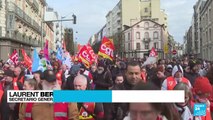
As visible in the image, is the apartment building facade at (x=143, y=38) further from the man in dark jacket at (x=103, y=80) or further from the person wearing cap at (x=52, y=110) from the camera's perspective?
the person wearing cap at (x=52, y=110)

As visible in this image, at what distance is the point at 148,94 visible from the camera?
1.57m

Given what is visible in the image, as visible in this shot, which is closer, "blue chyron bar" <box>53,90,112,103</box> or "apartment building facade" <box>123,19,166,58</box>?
"blue chyron bar" <box>53,90,112,103</box>

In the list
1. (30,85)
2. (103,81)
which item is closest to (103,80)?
(103,81)

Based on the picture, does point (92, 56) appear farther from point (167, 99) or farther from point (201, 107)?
point (167, 99)

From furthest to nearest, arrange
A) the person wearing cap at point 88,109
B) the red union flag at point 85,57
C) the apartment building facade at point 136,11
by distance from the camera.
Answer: the apartment building facade at point 136,11 < the red union flag at point 85,57 < the person wearing cap at point 88,109

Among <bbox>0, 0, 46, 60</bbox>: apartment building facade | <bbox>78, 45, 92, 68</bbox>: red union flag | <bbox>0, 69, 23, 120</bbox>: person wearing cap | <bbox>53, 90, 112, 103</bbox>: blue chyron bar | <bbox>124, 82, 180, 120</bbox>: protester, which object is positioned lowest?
<bbox>0, 69, 23, 120</bbox>: person wearing cap

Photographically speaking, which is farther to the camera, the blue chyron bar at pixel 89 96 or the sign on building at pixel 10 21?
the sign on building at pixel 10 21

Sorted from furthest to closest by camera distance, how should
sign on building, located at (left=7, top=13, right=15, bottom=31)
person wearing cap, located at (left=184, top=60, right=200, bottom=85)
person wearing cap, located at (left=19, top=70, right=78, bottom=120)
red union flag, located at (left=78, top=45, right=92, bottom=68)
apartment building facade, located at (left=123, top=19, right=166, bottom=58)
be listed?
apartment building facade, located at (left=123, top=19, right=166, bottom=58) < sign on building, located at (left=7, top=13, right=15, bottom=31) < red union flag, located at (left=78, top=45, right=92, bottom=68) < person wearing cap, located at (left=184, top=60, right=200, bottom=85) < person wearing cap, located at (left=19, top=70, right=78, bottom=120)

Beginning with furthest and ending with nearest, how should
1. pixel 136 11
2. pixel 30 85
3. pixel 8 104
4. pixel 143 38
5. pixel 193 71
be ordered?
pixel 136 11
pixel 143 38
pixel 193 71
pixel 8 104
pixel 30 85

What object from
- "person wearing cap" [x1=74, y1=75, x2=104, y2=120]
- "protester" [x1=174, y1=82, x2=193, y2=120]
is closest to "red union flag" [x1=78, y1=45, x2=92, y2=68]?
"person wearing cap" [x1=74, y1=75, x2=104, y2=120]

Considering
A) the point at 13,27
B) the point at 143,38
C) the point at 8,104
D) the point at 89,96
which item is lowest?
the point at 8,104

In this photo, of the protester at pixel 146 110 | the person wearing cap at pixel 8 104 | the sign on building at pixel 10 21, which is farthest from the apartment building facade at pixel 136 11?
the protester at pixel 146 110

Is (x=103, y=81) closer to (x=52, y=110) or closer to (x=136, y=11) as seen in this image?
(x=52, y=110)

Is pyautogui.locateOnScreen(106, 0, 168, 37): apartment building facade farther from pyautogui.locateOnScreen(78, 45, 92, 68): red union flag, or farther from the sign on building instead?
pyautogui.locateOnScreen(78, 45, 92, 68): red union flag
